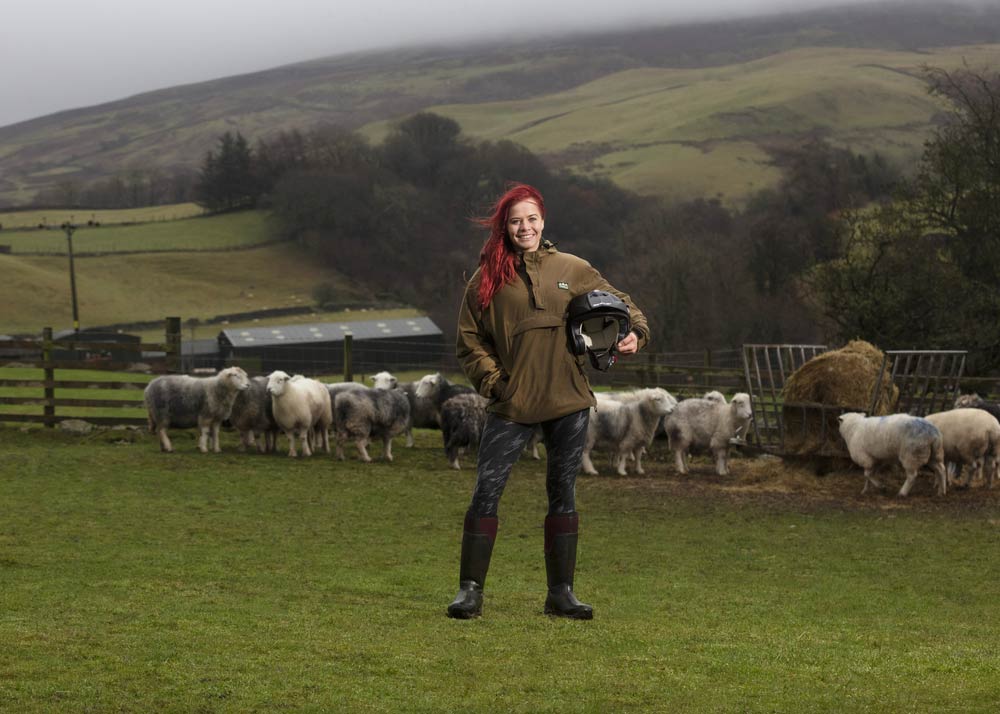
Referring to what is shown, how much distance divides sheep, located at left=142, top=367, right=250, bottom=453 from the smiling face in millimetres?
12141

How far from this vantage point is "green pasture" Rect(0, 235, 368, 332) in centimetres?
8100

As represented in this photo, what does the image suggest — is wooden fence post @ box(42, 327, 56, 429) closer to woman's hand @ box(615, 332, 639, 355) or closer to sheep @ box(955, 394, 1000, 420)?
sheep @ box(955, 394, 1000, 420)

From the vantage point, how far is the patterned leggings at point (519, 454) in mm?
6340

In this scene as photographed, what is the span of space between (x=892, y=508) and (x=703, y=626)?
26.1 ft

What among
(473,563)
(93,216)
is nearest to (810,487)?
(473,563)

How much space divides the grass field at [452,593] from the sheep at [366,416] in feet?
2.01

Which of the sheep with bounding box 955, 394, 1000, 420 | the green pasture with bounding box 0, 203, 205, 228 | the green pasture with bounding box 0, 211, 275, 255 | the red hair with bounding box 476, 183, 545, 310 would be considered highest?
the red hair with bounding box 476, 183, 545, 310

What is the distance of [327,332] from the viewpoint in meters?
63.0

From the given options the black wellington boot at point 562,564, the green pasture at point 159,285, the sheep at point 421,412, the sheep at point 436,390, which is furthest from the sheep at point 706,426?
the green pasture at point 159,285

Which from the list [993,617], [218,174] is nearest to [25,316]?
[218,174]

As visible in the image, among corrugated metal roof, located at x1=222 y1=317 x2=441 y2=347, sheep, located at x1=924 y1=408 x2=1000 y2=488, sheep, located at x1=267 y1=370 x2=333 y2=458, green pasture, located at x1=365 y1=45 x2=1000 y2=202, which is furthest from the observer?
green pasture, located at x1=365 y1=45 x2=1000 y2=202

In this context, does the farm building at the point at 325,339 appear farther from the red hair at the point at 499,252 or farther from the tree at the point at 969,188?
the red hair at the point at 499,252

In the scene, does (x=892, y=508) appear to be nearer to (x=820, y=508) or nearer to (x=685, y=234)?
(x=820, y=508)

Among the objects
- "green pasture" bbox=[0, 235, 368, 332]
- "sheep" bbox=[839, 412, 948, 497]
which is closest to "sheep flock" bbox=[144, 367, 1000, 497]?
"sheep" bbox=[839, 412, 948, 497]
